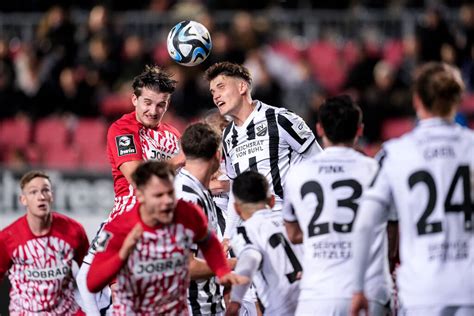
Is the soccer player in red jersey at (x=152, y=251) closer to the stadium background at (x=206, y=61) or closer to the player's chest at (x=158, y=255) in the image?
the player's chest at (x=158, y=255)

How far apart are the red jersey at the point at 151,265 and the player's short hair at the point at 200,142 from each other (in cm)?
88

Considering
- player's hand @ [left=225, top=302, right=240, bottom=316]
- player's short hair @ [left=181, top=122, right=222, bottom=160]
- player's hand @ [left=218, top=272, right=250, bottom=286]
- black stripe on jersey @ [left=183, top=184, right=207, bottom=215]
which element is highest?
player's short hair @ [left=181, top=122, right=222, bottom=160]

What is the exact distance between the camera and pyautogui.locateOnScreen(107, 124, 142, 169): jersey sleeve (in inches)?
344

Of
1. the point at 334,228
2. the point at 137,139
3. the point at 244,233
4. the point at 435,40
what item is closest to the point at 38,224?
the point at 137,139

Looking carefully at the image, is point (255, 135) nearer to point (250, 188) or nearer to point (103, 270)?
point (250, 188)

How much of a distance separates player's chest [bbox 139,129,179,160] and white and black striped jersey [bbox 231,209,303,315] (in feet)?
6.26

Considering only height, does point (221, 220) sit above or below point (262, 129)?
below

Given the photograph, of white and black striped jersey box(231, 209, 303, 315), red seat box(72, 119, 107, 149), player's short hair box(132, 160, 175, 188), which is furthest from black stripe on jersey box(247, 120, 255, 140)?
red seat box(72, 119, 107, 149)

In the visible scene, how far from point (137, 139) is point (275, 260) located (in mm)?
2187

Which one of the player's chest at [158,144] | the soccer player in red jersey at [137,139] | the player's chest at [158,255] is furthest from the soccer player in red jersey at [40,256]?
the player's chest at [158,255]

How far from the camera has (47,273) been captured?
339 inches

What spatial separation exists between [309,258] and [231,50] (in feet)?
33.0

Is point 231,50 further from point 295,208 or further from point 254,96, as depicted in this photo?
point 295,208

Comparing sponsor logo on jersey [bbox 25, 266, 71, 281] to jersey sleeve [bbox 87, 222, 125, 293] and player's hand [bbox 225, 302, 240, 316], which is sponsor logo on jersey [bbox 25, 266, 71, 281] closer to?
player's hand [bbox 225, 302, 240, 316]
